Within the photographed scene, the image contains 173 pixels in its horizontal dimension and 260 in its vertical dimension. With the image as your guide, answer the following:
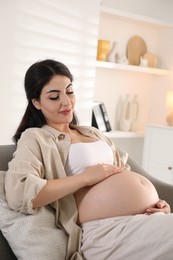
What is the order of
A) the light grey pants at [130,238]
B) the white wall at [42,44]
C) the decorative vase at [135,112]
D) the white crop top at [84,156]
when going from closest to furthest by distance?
the light grey pants at [130,238]
the white crop top at [84,156]
the white wall at [42,44]
the decorative vase at [135,112]

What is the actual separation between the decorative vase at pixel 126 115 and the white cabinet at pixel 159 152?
0.22 metres

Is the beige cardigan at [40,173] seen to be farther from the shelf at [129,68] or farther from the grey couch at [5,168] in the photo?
the shelf at [129,68]

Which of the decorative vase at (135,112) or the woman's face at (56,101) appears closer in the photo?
the woman's face at (56,101)

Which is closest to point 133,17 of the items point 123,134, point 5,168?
point 123,134

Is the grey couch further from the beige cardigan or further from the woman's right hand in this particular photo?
the woman's right hand

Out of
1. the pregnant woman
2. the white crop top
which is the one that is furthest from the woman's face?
the white crop top

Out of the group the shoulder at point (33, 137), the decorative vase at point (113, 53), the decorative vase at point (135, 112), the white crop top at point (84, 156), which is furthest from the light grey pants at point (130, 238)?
the decorative vase at point (135, 112)

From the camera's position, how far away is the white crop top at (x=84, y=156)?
1.84 metres

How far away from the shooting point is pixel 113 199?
1.75 metres

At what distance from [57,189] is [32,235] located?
0.59 feet

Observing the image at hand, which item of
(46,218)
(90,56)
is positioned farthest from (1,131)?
(46,218)

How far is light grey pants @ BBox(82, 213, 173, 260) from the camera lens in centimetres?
150

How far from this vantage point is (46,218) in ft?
5.47

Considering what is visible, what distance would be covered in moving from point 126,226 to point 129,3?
2903mm
